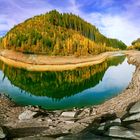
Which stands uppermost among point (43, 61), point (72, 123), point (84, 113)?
point (72, 123)

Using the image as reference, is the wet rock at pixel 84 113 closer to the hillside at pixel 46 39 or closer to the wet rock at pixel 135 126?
the wet rock at pixel 135 126

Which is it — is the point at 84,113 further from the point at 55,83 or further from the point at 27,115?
the point at 55,83

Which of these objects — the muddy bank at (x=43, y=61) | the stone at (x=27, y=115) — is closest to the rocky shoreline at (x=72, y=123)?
the stone at (x=27, y=115)

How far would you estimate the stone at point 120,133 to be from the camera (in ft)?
56.2

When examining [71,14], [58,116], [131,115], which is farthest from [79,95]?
[71,14]

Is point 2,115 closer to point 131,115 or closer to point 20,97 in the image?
point 131,115

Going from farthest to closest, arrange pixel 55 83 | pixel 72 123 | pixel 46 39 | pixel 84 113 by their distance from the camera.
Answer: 1. pixel 46 39
2. pixel 55 83
3. pixel 84 113
4. pixel 72 123

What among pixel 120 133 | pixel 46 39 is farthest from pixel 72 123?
pixel 46 39

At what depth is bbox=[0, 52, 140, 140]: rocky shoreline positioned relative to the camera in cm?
1817

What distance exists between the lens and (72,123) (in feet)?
81.0

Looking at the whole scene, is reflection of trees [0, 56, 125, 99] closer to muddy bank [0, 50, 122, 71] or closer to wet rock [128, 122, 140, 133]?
wet rock [128, 122, 140, 133]

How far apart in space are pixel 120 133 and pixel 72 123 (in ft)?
24.4

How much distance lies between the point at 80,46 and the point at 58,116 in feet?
384

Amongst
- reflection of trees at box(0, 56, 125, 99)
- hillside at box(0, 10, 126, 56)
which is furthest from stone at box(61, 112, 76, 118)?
hillside at box(0, 10, 126, 56)
